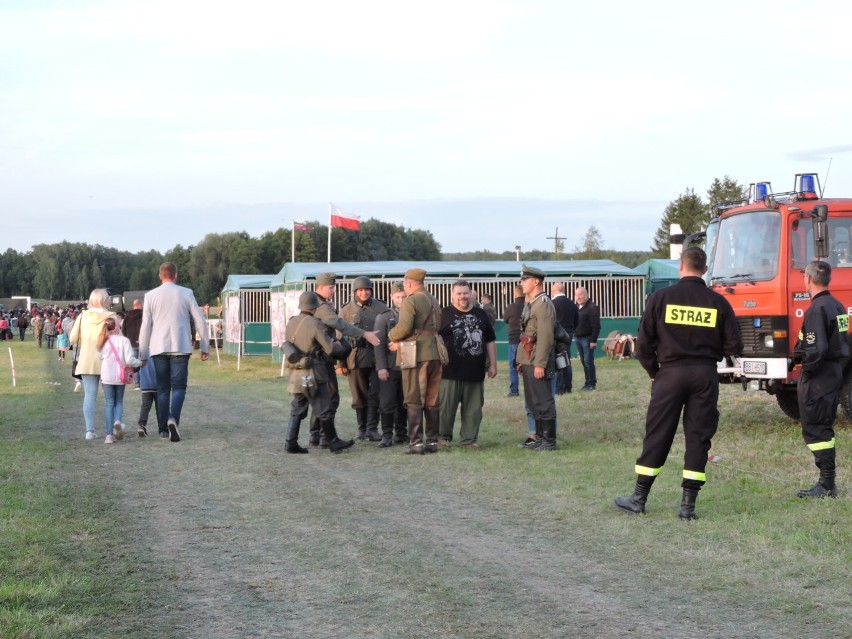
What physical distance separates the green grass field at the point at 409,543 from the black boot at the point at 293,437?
0.91 feet

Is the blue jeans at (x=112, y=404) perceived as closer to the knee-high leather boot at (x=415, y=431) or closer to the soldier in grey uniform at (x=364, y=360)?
the soldier in grey uniform at (x=364, y=360)

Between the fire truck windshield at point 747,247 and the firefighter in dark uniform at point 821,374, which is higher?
the fire truck windshield at point 747,247

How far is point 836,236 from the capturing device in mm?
13266

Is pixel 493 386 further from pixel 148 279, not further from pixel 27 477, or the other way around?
pixel 148 279

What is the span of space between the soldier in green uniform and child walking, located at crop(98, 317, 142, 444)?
11.7 ft

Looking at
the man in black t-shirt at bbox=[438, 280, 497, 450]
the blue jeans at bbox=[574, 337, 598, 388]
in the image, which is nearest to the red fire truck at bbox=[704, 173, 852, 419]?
the man in black t-shirt at bbox=[438, 280, 497, 450]

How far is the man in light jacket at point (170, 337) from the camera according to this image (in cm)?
1340

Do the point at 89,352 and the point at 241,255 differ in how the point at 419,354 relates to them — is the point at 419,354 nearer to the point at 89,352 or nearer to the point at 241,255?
the point at 89,352

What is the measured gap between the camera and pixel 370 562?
6.86m

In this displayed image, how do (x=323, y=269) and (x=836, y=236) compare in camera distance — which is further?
(x=323, y=269)

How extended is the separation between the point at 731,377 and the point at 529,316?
294 cm

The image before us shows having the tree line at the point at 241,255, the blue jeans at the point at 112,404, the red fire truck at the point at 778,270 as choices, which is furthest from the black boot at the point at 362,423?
the tree line at the point at 241,255

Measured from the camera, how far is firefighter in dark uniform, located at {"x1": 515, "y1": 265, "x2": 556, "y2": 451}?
12.1m

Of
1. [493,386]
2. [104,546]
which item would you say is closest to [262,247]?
[493,386]
